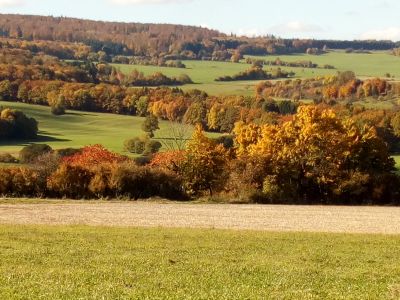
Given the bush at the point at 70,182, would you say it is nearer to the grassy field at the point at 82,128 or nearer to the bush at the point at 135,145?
the grassy field at the point at 82,128

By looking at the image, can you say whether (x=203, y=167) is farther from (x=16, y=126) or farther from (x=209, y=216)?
(x=16, y=126)

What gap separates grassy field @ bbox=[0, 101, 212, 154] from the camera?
108744 millimetres

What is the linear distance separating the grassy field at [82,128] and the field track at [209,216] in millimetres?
58511

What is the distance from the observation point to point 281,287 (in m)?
14.2

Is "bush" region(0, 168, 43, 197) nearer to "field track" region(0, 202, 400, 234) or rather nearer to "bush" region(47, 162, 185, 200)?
"bush" region(47, 162, 185, 200)

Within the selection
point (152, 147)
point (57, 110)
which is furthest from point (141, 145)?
point (57, 110)

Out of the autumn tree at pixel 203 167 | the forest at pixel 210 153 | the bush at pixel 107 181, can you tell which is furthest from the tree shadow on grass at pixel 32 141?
the bush at pixel 107 181

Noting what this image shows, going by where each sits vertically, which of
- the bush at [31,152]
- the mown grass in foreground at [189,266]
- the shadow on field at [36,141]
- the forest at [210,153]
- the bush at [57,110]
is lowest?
the shadow on field at [36,141]

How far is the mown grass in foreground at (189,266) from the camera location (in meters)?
13.3

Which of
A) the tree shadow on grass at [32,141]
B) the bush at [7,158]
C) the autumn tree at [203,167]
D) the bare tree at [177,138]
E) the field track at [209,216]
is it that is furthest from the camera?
the tree shadow on grass at [32,141]

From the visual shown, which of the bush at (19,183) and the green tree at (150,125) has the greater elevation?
the bush at (19,183)

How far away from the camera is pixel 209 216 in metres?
39.8

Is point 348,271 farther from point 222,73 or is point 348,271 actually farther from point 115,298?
point 222,73

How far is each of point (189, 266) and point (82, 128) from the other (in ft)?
368
